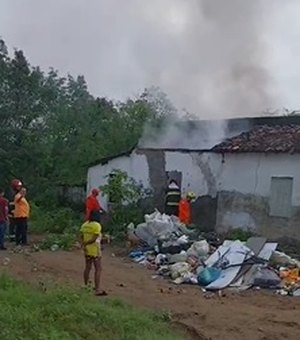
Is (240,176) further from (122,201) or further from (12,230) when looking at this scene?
(12,230)

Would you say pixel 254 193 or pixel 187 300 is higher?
pixel 254 193

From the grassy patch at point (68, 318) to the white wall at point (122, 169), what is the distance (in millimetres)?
12636

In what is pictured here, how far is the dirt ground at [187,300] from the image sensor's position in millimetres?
9320

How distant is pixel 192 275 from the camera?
1345cm

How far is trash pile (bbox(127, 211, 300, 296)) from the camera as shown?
13.0m

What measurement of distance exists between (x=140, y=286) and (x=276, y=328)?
3.45 metres

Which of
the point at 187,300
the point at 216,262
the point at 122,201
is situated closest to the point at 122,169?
the point at 122,201

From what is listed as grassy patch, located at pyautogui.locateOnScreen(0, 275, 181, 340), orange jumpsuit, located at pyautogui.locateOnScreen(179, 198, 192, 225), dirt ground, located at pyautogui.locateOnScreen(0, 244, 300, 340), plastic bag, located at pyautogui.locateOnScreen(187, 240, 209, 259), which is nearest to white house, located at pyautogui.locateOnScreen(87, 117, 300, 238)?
orange jumpsuit, located at pyautogui.locateOnScreen(179, 198, 192, 225)

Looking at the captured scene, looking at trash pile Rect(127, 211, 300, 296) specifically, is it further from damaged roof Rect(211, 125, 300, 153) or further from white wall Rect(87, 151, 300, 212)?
damaged roof Rect(211, 125, 300, 153)

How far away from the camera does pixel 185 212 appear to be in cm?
1941

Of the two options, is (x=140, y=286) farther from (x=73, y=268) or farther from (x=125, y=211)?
(x=125, y=211)

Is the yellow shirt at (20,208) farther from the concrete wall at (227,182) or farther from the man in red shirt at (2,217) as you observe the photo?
the concrete wall at (227,182)

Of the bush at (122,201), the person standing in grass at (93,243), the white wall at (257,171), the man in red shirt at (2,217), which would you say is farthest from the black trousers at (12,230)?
the person standing in grass at (93,243)

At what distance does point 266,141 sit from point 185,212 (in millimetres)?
3098
